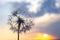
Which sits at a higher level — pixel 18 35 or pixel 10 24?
pixel 10 24

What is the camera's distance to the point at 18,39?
3422 cm

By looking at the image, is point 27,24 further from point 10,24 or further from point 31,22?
point 10,24

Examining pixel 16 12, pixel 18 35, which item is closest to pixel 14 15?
pixel 16 12

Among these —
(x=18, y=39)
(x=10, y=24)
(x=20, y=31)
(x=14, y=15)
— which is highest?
(x=14, y=15)

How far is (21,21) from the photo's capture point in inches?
1364

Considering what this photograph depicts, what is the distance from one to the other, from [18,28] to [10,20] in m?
3.88

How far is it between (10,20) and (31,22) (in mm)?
7032

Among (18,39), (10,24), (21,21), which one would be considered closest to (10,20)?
(10,24)

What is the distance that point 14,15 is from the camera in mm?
35438

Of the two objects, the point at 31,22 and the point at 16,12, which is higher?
the point at 16,12

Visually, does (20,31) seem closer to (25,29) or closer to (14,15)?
(25,29)

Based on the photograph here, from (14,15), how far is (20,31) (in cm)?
574

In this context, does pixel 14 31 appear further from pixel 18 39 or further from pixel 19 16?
pixel 19 16

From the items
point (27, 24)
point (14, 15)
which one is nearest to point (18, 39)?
point (27, 24)
